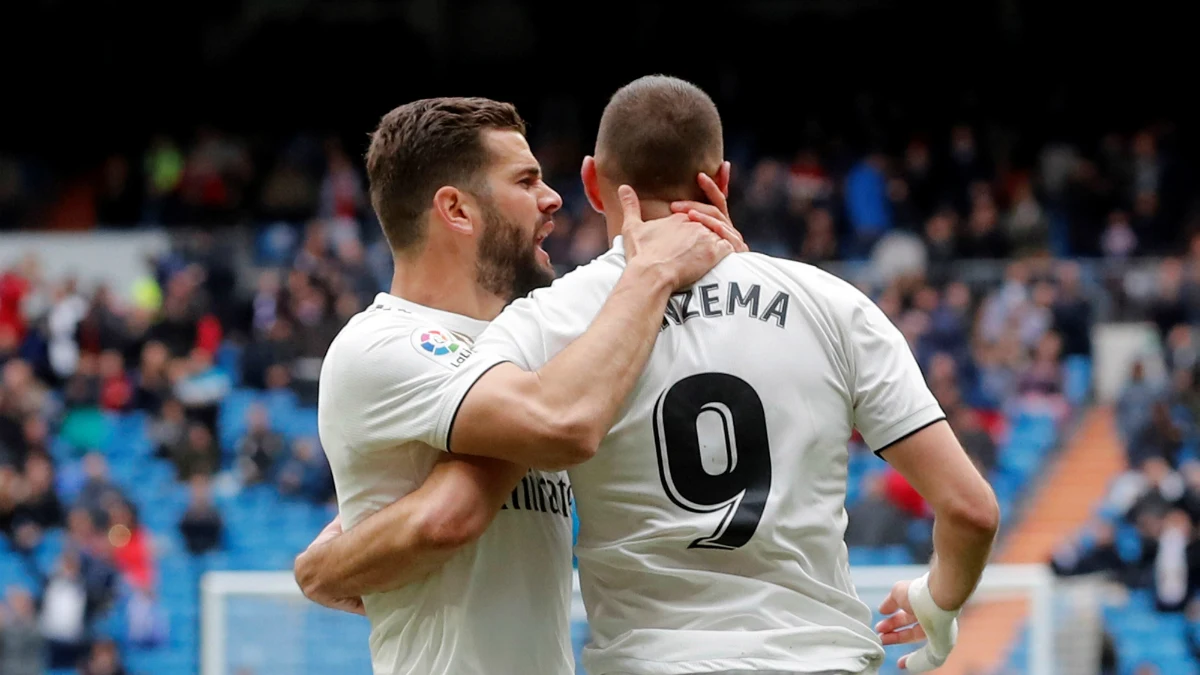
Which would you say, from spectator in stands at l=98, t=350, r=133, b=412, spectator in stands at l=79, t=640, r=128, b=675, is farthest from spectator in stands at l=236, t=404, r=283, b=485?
spectator in stands at l=79, t=640, r=128, b=675

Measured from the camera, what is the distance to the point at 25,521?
49.8ft

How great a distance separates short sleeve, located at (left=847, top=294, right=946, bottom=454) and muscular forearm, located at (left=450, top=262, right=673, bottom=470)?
420mm

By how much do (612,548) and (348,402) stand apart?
2.22 feet

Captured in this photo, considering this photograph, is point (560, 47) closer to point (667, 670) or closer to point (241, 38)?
point (241, 38)

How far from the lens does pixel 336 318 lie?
1698 centimetres

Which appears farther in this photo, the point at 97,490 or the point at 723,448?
the point at 97,490

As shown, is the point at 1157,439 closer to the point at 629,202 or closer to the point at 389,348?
the point at 629,202

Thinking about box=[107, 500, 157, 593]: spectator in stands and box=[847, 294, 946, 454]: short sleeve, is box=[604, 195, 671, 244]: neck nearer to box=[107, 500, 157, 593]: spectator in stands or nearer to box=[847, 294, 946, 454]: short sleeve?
box=[847, 294, 946, 454]: short sleeve

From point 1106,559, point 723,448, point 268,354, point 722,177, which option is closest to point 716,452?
point 723,448

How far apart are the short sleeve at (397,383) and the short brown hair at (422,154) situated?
283 millimetres

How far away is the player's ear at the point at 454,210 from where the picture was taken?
3631mm

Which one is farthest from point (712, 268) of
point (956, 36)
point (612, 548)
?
point (956, 36)

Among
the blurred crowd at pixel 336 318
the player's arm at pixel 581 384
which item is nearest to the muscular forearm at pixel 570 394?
the player's arm at pixel 581 384

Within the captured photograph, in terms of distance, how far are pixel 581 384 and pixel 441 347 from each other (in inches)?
17.3
